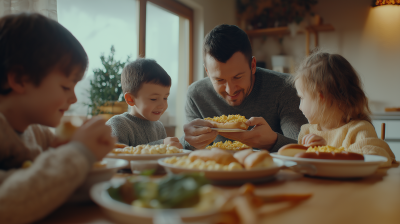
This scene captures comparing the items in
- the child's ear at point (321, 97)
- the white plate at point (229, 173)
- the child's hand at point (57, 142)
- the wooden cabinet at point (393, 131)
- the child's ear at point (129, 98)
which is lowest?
the wooden cabinet at point (393, 131)

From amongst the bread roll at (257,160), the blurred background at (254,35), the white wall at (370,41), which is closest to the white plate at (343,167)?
the bread roll at (257,160)

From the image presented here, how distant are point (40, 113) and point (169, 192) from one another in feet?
1.75

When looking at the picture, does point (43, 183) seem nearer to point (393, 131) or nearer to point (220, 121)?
point (220, 121)

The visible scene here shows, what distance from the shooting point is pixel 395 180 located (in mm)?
896

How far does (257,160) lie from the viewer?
777 millimetres

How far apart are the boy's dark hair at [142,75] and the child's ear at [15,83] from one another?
1.30m

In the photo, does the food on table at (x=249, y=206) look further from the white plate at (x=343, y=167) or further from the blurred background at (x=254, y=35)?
the blurred background at (x=254, y=35)

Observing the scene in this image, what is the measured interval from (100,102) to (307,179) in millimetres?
A: 2557

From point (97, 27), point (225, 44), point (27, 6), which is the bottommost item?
point (225, 44)

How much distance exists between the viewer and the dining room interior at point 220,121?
20.0 inches

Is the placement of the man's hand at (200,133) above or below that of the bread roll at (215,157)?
below

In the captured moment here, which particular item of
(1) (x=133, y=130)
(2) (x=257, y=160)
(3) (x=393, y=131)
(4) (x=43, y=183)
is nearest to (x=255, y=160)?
(2) (x=257, y=160)

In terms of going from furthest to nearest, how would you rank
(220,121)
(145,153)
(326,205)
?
(220,121) < (145,153) < (326,205)

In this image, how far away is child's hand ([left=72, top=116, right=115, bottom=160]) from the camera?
25.1 inches
